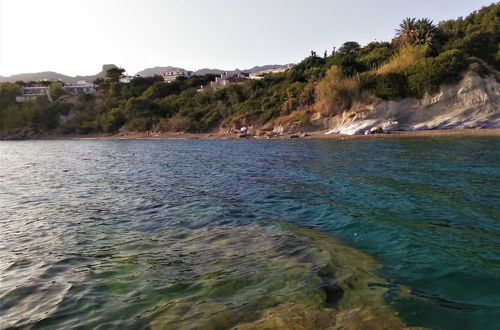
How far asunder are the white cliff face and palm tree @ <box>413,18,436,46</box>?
455 inches

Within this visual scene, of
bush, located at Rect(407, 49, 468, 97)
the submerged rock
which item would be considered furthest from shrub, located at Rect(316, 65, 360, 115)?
the submerged rock

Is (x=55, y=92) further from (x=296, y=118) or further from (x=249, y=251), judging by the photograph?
(x=249, y=251)

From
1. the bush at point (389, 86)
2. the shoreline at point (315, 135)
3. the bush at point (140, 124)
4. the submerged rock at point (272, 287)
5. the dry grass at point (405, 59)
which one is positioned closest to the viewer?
the submerged rock at point (272, 287)

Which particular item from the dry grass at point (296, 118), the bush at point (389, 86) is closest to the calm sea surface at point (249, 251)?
the bush at point (389, 86)

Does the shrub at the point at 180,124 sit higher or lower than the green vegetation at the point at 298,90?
lower

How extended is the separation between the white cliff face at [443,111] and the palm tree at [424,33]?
1155 centimetres

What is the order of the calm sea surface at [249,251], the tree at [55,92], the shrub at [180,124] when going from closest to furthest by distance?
the calm sea surface at [249,251] < the shrub at [180,124] < the tree at [55,92]

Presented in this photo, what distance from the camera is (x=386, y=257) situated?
22.3ft

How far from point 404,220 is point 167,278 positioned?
6.15 metres

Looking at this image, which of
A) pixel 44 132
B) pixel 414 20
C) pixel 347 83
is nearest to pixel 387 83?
pixel 347 83

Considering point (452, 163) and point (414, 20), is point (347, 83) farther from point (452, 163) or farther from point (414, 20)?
point (452, 163)

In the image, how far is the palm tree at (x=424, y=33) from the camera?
4902 cm

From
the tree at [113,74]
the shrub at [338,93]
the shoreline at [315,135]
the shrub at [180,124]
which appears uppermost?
the tree at [113,74]

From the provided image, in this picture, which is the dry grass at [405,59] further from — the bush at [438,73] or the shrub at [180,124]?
the shrub at [180,124]
